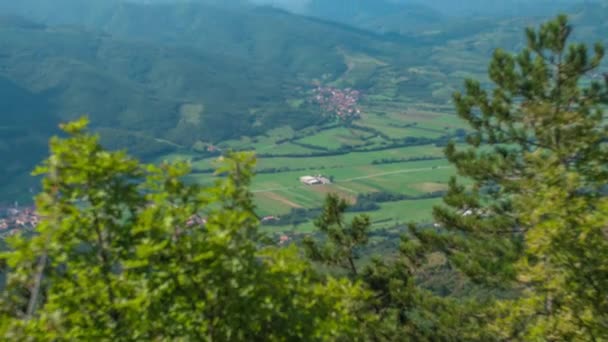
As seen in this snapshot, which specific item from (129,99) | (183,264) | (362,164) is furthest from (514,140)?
(129,99)

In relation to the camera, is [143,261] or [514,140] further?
[514,140]

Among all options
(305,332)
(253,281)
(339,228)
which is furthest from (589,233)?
(339,228)

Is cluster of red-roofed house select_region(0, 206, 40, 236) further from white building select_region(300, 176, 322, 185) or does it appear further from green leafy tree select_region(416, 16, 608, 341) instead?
green leafy tree select_region(416, 16, 608, 341)

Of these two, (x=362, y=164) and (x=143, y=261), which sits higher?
(x=143, y=261)

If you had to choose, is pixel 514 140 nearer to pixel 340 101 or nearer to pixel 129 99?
pixel 340 101

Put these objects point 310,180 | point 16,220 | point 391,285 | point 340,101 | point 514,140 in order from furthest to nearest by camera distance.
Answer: point 340,101, point 310,180, point 16,220, point 514,140, point 391,285

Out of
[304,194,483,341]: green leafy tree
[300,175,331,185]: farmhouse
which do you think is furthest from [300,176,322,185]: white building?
[304,194,483,341]: green leafy tree

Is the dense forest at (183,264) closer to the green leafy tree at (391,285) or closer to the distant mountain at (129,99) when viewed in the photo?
the green leafy tree at (391,285)

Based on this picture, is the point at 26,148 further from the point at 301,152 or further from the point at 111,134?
the point at 301,152

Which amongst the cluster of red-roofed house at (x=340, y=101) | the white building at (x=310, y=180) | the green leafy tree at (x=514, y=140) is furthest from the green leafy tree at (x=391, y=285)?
the cluster of red-roofed house at (x=340, y=101)
